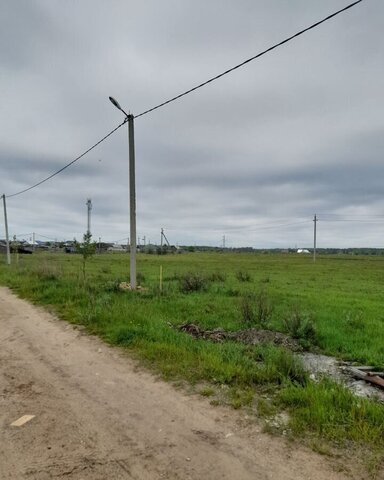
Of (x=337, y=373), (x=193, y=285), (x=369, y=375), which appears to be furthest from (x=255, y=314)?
(x=193, y=285)

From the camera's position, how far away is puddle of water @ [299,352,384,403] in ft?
16.8

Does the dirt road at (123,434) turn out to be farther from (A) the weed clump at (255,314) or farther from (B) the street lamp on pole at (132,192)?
(B) the street lamp on pole at (132,192)

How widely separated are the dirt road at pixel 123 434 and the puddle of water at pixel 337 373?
187cm

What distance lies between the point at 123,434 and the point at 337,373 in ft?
12.1

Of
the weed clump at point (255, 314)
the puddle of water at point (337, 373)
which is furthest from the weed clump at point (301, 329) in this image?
the weed clump at point (255, 314)

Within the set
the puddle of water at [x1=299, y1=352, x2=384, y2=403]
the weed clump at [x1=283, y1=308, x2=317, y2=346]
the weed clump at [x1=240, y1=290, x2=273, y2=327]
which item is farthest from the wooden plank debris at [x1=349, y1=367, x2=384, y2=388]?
→ the weed clump at [x1=240, y1=290, x2=273, y2=327]

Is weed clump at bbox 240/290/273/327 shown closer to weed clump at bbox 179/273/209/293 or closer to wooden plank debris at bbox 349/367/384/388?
wooden plank debris at bbox 349/367/384/388

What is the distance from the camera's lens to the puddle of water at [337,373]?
5.11m

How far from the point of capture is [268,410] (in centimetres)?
439

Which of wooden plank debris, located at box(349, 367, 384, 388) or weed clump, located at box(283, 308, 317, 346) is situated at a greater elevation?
weed clump, located at box(283, 308, 317, 346)

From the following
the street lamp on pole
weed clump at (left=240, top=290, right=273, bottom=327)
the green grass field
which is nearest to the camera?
the green grass field

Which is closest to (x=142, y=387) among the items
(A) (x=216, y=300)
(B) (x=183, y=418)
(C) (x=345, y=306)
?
(B) (x=183, y=418)

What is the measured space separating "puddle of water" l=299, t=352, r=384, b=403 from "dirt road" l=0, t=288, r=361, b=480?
187 cm

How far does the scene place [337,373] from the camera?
19.7 ft
